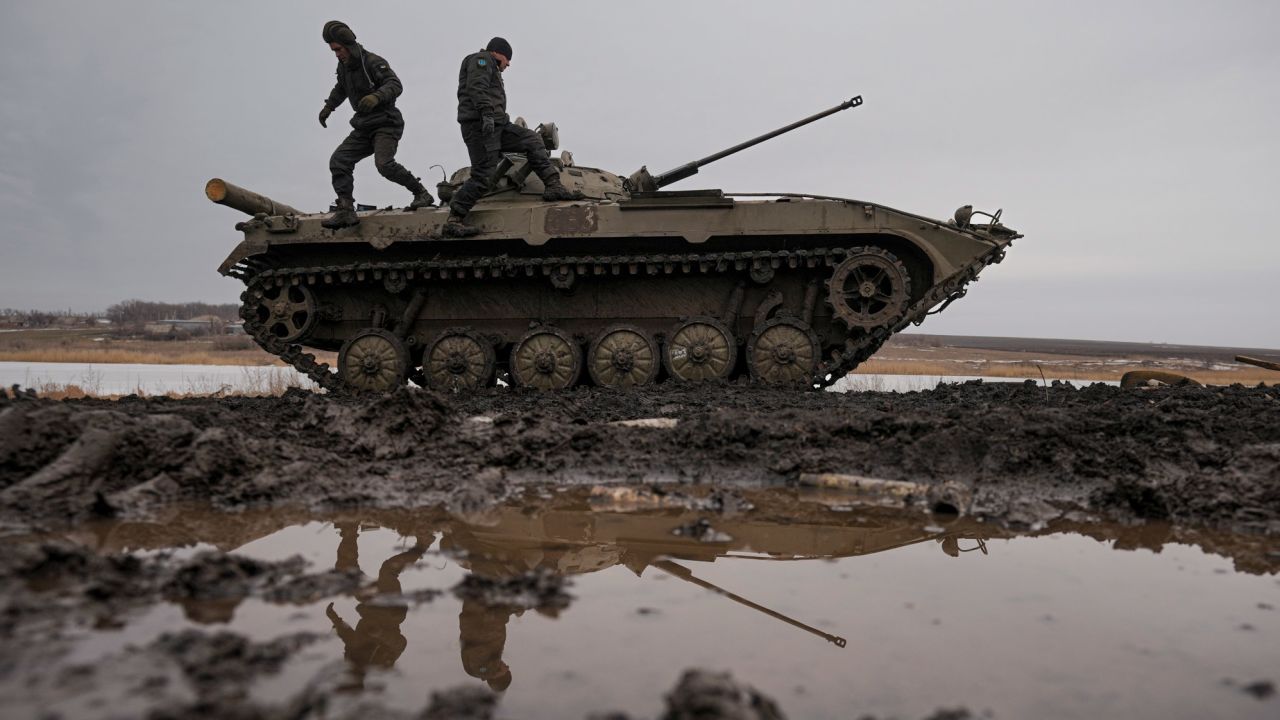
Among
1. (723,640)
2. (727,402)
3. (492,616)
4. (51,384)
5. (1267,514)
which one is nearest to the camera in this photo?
(723,640)

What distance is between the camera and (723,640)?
277cm

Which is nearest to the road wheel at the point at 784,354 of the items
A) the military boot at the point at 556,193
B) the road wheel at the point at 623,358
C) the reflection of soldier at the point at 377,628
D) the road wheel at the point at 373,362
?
the road wheel at the point at 623,358

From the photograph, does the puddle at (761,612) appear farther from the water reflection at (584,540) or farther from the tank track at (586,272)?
the tank track at (586,272)

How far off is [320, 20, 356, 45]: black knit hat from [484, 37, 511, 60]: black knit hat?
1.70 metres

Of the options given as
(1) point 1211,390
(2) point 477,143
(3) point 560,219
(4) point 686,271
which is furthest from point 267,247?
(1) point 1211,390

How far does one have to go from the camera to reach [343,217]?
36.8 ft

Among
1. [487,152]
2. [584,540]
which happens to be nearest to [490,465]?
[584,540]

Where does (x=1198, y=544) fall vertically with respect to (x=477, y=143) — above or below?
below

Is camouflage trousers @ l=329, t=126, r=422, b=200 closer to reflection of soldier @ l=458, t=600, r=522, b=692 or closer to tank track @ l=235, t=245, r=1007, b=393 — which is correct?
tank track @ l=235, t=245, r=1007, b=393

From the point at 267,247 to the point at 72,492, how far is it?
24.2 feet

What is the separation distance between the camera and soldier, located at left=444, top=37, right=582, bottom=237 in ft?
34.6

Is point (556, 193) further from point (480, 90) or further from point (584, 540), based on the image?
point (584, 540)

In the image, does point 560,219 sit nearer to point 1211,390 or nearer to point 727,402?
point 727,402

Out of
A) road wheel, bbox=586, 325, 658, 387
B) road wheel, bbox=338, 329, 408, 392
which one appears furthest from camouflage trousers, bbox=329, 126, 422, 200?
road wheel, bbox=586, 325, 658, 387
